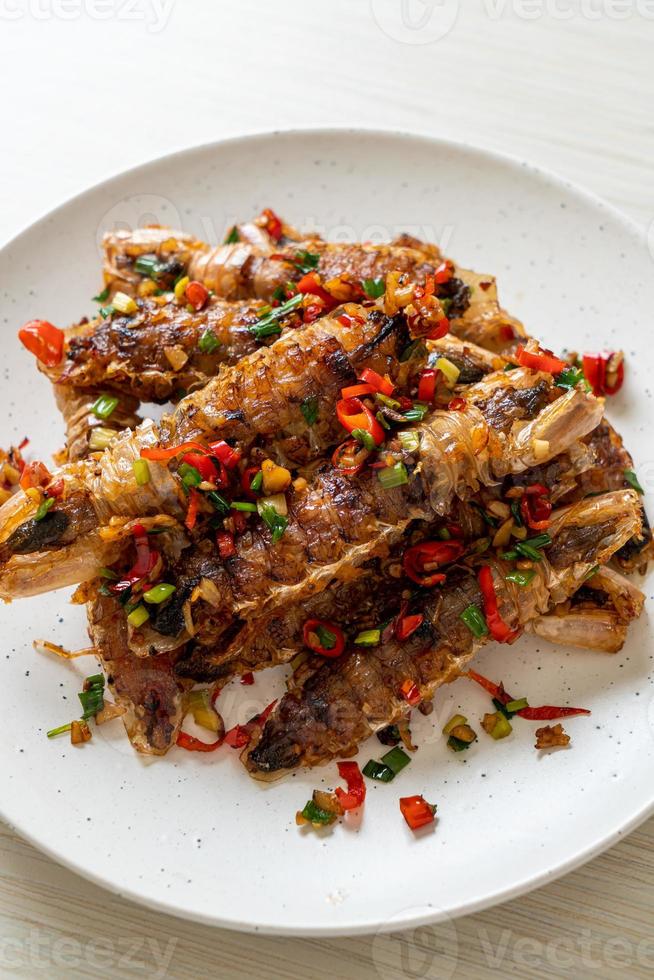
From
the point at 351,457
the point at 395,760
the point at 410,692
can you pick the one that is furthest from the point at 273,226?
the point at 395,760

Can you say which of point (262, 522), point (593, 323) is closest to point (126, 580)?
point (262, 522)

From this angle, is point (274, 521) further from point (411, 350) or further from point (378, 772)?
point (378, 772)

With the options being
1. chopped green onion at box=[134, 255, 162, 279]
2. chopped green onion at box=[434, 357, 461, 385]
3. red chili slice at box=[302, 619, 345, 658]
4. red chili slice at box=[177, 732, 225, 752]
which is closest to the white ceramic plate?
red chili slice at box=[177, 732, 225, 752]

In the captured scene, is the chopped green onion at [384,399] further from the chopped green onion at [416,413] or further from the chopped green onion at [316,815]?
the chopped green onion at [316,815]

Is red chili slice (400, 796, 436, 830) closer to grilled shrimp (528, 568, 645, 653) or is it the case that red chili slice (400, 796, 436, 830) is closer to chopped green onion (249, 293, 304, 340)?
grilled shrimp (528, 568, 645, 653)

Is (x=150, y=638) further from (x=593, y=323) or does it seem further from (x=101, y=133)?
(x=101, y=133)
